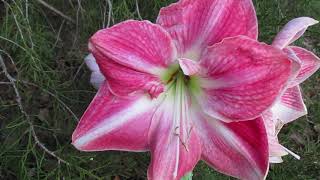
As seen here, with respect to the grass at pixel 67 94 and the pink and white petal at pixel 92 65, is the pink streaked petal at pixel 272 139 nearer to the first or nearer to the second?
the pink and white petal at pixel 92 65

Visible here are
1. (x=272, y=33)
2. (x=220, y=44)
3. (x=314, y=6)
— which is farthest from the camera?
(x=314, y=6)

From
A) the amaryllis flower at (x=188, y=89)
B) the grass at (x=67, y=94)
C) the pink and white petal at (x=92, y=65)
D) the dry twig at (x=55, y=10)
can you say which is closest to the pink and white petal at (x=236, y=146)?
the amaryllis flower at (x=188, y=89)

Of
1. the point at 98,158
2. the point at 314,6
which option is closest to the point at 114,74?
the point at 98,158

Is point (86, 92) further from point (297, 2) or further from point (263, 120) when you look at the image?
point (263, 120)

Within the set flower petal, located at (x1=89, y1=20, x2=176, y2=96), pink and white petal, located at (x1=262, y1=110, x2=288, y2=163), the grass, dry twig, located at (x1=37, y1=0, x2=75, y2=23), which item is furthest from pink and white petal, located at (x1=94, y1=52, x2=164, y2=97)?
dry twig, located at (x1=37, y1=0, x2=75, y2=23)

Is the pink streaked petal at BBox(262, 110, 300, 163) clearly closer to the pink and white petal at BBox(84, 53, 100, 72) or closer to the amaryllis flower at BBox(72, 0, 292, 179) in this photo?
the amaryllis flower at BBox(72, 0, 292, 179)
